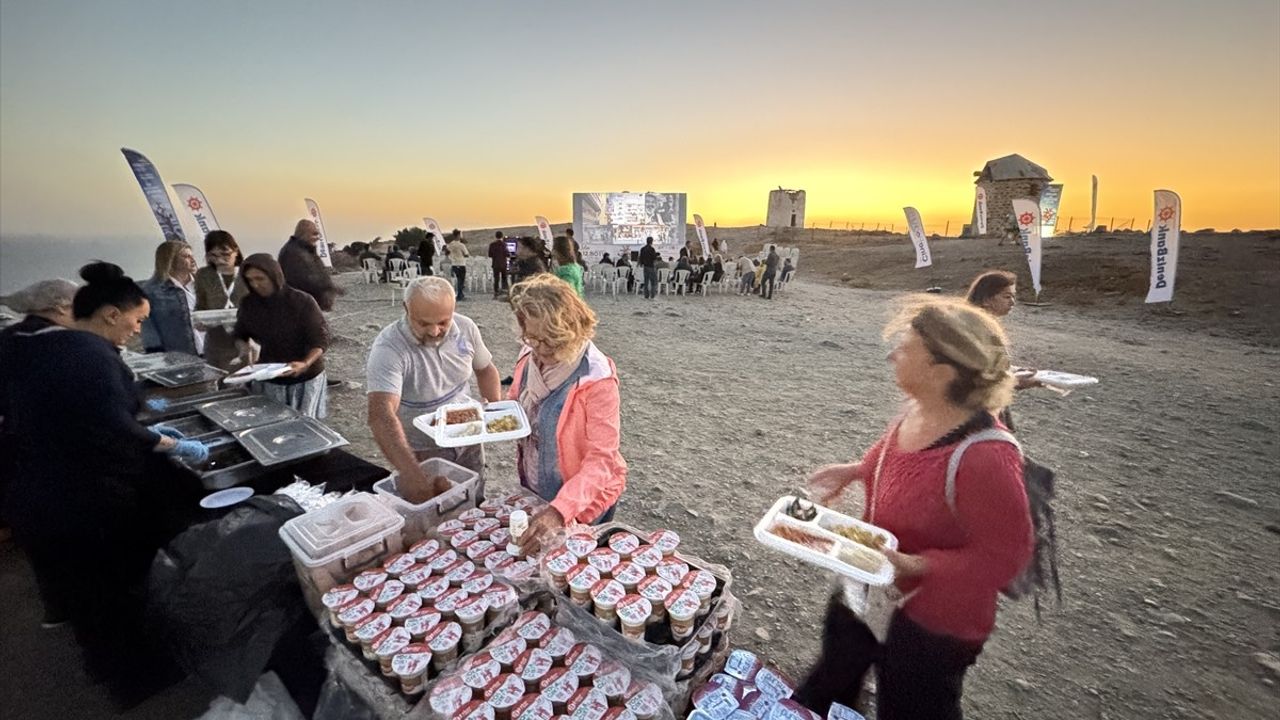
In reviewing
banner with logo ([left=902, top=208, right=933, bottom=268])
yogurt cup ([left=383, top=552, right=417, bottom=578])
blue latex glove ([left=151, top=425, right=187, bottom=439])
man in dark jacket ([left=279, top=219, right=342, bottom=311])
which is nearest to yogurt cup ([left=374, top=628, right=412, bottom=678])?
yogurt cup ([left=383, top=552, right=417, bottom=578])

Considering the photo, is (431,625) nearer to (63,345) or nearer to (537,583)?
(537,583)

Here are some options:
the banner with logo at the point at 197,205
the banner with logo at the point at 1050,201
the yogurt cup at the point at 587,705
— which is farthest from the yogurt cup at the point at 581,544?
the banner with logo at the point at 1050,201

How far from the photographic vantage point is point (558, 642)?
5.14ft

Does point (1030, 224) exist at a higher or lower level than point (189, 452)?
higher

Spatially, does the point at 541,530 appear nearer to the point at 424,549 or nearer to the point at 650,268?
the point at 424,549

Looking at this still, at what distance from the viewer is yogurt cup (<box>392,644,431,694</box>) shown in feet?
4.66

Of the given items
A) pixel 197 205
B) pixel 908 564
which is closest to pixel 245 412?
pixel 908 564

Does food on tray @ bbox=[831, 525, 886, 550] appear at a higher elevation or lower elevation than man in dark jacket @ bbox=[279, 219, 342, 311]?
lower

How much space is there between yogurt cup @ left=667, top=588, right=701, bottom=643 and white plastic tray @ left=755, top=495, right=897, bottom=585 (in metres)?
0.28

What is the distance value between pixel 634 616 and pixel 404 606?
741mm

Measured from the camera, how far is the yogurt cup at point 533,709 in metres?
1.36

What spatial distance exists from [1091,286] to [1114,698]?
18991 millimetres

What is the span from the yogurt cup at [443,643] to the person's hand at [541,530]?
34 centimetres

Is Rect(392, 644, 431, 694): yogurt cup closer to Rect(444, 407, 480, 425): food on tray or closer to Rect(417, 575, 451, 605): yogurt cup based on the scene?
Rect(417, 575, 451, 605): yogurt cup
